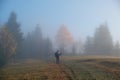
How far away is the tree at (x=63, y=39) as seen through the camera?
101381 mm

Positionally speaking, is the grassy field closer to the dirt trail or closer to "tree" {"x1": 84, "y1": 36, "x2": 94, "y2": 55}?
the dirt trail

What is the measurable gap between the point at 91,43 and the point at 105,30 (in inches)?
337

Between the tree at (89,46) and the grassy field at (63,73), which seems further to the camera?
the tree at (89,46)

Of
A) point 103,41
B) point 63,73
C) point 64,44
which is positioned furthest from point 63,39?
point 63,73

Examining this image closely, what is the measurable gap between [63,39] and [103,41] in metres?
16.1

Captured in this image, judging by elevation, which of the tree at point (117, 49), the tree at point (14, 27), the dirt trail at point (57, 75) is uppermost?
the tree at point (14, 27)

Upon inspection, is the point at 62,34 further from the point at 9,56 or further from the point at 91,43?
the point at 9,56

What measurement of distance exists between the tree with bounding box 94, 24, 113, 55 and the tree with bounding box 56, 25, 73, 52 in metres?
11.0

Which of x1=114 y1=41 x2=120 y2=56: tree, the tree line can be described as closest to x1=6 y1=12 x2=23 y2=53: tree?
the tree line

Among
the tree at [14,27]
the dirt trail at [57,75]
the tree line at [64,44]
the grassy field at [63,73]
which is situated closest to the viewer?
the dirt trail at [57,75]

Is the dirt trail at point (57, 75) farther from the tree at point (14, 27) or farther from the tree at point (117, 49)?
the tree at point (117, 49)

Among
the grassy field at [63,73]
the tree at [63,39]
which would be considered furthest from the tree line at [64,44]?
the grassy field at [63,73]

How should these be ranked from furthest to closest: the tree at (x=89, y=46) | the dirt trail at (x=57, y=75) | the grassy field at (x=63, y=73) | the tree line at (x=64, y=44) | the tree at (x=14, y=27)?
the tree at (x=89, y=46), the tree line at (x=64, y=44), the tree at (x=14, y=27), the grassy field at (x=63, y=73), the dirt trail at (x=57, y=75)

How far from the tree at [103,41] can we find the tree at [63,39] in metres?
11.0
